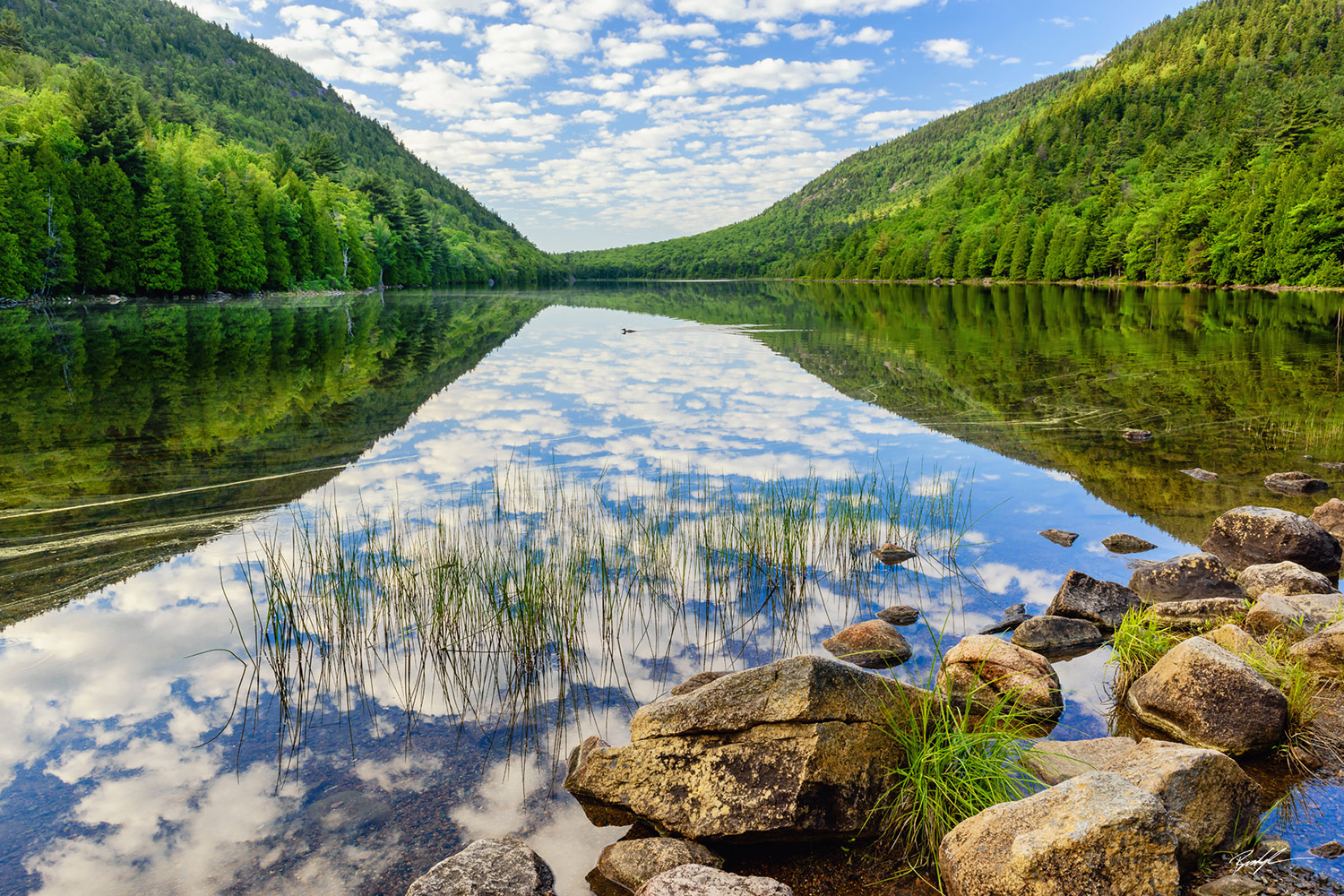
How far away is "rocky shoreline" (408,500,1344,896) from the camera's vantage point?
133 inches

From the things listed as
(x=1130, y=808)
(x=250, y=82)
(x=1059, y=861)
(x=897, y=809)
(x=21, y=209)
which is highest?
(x=250, y=82)

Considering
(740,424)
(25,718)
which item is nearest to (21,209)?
(740,424)

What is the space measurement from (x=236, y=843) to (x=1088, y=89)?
639 feet

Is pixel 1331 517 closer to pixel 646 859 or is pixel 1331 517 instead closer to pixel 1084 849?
pixel 1084 849

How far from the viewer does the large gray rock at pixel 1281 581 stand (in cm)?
702

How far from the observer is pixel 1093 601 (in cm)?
703

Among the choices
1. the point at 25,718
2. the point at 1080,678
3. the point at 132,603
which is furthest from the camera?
the point at 132,603

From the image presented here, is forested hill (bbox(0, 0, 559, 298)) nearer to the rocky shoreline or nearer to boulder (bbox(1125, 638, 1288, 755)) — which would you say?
the rocky shoreline

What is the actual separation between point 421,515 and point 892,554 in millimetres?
5909

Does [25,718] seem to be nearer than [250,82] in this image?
Yes

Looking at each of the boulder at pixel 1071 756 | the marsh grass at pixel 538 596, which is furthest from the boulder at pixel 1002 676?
the marsh grass at pixel 538 596

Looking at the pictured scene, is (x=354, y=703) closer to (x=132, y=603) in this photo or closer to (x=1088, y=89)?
(x=132, y=603)

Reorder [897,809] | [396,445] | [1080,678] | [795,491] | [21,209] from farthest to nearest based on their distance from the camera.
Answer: [21,209] < [396,445] < [795,491] < [1080,678] < [897,809]

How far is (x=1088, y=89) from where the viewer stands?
158375 millimetres
